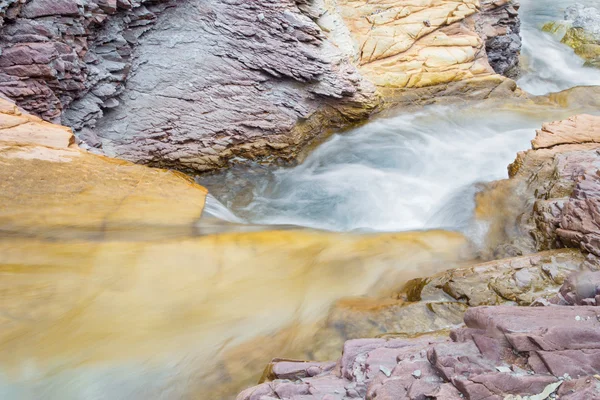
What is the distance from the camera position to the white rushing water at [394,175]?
7.07 meters

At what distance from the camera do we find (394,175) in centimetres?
814

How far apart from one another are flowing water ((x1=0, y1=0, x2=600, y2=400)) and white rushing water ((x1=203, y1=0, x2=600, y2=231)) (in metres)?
0.05

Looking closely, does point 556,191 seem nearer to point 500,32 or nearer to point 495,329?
point 495,329

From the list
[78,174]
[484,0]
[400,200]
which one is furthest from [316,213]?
[484,0]

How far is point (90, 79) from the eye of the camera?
7074 millimetres

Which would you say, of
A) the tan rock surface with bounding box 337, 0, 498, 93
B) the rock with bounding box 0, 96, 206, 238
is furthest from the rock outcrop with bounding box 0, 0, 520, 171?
the rock with bounding box 0, 96, 206, 238

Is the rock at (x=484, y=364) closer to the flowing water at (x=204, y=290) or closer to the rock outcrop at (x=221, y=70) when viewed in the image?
the flowing water at (x=204, y=290)

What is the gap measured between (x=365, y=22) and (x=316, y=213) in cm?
458

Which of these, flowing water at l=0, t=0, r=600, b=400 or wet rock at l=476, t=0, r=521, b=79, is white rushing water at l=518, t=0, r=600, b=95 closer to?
wet rock at l=476, t=0, r=521, b=79

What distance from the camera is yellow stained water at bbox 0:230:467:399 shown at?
3.41 m

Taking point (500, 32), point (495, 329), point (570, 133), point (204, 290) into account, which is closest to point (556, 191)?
point (570, 133)

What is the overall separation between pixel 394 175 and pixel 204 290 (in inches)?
190

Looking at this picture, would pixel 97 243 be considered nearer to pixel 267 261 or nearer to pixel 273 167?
pixel 267 261

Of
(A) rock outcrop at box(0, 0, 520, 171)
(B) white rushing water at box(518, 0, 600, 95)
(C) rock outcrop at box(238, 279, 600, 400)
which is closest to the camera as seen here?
(C) rock outcrop at box(238, 279, 600, 400)
